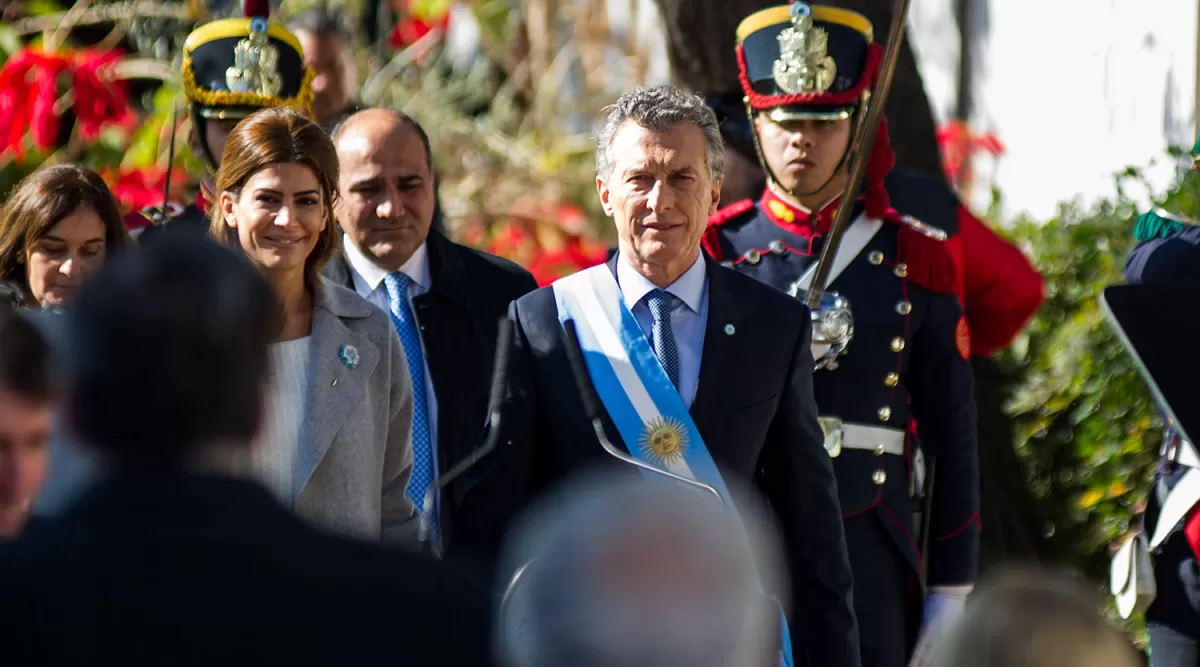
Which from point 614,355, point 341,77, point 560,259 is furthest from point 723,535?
point 560,259

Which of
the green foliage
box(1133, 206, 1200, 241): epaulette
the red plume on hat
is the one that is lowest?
the green foliage

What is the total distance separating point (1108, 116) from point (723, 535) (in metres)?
6.40

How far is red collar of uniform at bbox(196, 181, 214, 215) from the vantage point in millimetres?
4512

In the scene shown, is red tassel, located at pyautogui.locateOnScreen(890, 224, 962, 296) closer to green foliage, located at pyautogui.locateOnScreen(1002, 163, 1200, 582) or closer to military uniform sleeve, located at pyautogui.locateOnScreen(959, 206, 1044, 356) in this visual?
military uniform sleeve, located at pyautogui.locateOnScreen(959, 206, 1044, 356)

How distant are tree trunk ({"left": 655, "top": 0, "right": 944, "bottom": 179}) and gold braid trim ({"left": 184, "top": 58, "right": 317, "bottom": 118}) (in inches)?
62.6

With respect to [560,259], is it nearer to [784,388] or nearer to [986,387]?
[986,387]

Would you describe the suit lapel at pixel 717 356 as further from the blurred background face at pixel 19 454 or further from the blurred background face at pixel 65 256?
the blurred background face at pixel 65 256

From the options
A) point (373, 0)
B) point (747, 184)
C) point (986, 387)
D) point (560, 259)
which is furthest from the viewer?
point (373, 0)

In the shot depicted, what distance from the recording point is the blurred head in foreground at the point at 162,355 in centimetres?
175

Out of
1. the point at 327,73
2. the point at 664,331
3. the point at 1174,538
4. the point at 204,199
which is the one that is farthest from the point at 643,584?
the point at 327,73

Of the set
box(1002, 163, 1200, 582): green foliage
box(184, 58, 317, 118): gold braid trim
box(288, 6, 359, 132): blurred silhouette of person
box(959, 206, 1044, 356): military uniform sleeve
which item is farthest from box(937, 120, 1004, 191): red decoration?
box(184, 58, 317, 118): gold braid trim

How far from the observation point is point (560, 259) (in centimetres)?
749

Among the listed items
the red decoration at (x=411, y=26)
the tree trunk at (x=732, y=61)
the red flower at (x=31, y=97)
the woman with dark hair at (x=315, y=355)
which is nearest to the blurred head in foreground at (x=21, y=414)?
the woman with dark hair at (x=315, y=355)

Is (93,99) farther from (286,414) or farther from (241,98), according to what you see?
(286,414)
